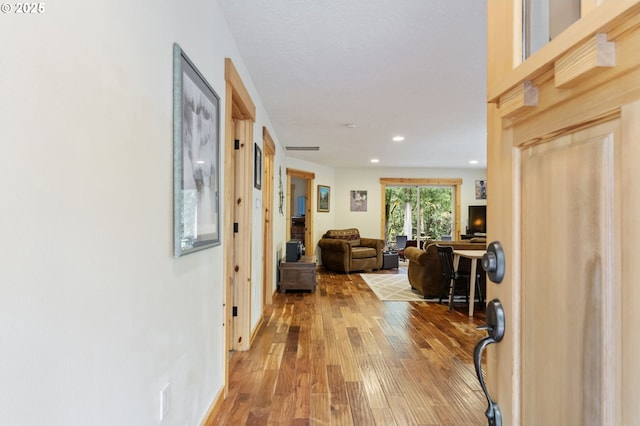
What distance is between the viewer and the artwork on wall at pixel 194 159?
1402 mm

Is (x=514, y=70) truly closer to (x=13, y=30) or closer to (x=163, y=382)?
(x=13, y=30)

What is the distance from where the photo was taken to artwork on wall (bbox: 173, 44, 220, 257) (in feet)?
4.60

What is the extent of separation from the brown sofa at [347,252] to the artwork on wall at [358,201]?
852 mm

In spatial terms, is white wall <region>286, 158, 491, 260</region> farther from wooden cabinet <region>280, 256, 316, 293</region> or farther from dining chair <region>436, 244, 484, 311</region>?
dining chair <region>436, 244, 484, 311</region>

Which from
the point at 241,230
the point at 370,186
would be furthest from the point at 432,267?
the point at 370,186

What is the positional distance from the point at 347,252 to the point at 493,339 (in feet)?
21.6

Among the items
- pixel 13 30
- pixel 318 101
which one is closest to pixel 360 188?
pixel 318 101

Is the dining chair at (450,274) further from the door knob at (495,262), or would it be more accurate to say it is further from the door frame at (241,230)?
the door knob at (495,262)

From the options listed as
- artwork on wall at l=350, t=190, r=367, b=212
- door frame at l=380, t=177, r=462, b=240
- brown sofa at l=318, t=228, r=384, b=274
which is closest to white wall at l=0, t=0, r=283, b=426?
brown sofa at l=318, t=228, r=384, b=274

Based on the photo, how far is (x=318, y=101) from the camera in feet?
12.2

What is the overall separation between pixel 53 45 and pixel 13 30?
0.09m

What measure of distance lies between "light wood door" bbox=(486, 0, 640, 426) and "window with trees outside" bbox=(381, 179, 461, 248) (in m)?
8.73

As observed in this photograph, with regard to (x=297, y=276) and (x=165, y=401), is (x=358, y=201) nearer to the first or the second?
(x=297, y=276)

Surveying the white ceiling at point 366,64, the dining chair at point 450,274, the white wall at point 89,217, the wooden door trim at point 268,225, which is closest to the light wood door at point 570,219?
the white wall at point 89,217
